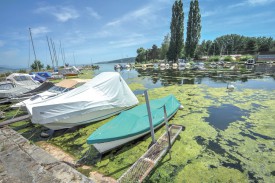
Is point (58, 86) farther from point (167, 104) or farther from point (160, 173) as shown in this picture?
point (160, 173)

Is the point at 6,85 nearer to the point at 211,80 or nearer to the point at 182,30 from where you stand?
the point at 211,80

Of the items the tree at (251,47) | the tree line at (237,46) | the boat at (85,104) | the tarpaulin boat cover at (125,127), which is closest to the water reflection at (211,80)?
the boat at (85,104)

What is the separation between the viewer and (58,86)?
1141 cm

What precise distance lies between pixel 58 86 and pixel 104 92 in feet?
15.6

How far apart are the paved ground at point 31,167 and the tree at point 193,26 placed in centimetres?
5619

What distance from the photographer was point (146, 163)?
15.4ft

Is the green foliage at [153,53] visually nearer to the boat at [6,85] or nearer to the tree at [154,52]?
the tree at [154,52]

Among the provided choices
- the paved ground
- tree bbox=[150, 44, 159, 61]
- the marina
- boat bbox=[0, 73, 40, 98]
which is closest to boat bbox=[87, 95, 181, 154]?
the marina

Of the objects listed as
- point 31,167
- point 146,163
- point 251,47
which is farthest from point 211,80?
point 251,47

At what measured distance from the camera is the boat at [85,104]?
6.84m

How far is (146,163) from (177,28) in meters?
55.2

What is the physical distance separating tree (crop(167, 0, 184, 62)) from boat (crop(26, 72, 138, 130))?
49.8 meters

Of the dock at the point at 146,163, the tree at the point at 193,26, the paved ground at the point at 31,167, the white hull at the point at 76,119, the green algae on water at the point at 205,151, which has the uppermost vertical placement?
the tree at the point at 193,26

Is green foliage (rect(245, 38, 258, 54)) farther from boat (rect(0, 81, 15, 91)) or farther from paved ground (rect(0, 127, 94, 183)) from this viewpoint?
paved ground (rect(0, 127, 94, 183))
